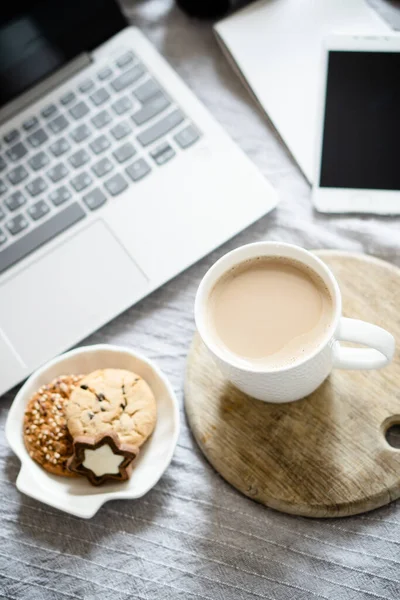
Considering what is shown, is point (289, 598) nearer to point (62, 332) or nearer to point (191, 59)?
point (62, 332)

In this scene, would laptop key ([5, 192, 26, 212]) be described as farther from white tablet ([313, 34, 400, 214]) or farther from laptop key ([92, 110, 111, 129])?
white tablet ([313, 34, 400, 214])

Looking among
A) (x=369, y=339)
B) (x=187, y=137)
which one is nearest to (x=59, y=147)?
(x=187, y=137)

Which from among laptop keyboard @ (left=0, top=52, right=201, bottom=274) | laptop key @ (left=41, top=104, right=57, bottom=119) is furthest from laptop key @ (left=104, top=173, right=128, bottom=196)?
laptop key @ (left=41, top=104, right=57, bottom=119)

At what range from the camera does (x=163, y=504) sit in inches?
22.4

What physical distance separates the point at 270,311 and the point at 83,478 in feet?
0.68

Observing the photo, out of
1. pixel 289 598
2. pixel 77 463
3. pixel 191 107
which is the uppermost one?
pixel 191 107

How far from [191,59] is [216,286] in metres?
0.33

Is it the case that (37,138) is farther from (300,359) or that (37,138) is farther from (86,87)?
(300,359)

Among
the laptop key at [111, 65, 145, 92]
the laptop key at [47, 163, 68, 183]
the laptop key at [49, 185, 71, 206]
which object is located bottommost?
the laptop key at [49, 185, 71, 206]

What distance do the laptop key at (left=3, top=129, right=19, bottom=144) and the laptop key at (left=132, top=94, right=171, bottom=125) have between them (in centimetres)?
12

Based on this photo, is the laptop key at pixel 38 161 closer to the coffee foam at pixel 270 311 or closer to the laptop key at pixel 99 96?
the laptop key at pixel 99 96

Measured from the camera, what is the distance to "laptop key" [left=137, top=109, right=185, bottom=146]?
Answer: 647 millimetres

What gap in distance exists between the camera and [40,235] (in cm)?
63

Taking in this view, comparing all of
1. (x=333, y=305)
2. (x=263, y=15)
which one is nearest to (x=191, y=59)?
(x=263, y=15)
